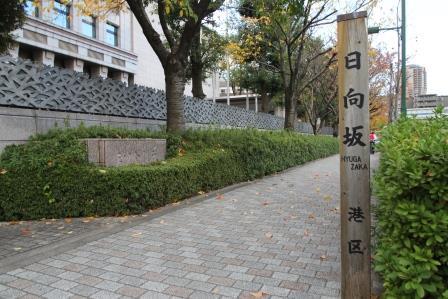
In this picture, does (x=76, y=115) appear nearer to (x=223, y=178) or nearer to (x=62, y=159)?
(x=62, y=159)

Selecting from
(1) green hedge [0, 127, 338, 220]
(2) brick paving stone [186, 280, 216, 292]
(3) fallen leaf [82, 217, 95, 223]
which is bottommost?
(2) brick paving stone [186, 280, 216, 292]

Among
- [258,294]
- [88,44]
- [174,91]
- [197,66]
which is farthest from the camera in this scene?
[88,44]

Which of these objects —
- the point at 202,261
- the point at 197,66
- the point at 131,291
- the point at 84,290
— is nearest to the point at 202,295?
the point at 131,291

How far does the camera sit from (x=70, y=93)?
8297 millimetres

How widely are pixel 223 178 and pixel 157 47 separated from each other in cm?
355

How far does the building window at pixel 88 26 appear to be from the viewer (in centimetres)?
2608

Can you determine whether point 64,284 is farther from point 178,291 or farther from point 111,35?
point 111,35

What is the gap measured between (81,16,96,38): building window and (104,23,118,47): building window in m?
1.23

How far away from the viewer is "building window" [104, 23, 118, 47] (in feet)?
93.8

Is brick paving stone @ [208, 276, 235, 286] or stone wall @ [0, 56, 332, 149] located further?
stone wall @ [0, 56, 332, 149]

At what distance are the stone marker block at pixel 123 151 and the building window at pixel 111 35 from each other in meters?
22.7

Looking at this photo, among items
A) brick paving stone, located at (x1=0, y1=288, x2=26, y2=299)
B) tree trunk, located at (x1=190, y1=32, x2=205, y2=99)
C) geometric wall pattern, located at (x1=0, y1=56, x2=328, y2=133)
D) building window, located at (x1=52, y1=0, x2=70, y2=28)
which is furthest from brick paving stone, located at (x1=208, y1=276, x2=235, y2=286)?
building window, located at (x1=52, y1=0, x2=70, y2=28)

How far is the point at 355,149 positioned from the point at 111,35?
28.9m

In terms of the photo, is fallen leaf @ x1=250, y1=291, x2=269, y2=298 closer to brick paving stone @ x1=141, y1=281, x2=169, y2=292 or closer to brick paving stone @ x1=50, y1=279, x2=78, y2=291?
brick paving stone @ x1=141, y1=281, x2=169, y2=292
